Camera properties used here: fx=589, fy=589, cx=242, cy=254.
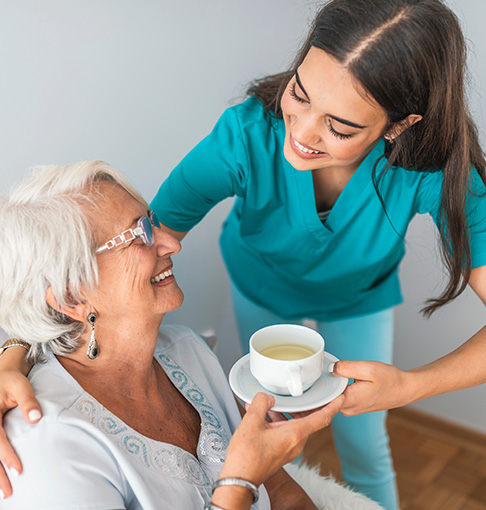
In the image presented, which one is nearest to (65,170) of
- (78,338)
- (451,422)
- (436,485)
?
(78,338)

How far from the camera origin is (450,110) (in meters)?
1.20

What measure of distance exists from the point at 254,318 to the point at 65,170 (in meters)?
0.77

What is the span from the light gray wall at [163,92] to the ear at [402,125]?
701 millimetres

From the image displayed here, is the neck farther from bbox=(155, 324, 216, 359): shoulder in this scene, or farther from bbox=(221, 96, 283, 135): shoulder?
bbox=(221, 96, 283, 135): shoulder

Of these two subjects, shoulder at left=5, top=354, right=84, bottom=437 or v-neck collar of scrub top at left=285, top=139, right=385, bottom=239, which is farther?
v-neck collar of scrub top at left=285, top=139, right=385, bottom=239

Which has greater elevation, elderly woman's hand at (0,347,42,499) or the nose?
the nose

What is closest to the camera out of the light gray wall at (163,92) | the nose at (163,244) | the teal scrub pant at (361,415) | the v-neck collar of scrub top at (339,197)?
the nose at (163,244)

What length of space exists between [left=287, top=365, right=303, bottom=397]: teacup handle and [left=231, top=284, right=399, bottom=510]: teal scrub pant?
2.34 ft

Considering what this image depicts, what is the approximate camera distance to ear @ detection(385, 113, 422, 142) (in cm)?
120

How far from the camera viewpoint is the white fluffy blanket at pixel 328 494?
1441 mm

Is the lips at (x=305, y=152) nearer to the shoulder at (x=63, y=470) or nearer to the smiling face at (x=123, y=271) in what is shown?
the smiling face at (x=123, y=271)

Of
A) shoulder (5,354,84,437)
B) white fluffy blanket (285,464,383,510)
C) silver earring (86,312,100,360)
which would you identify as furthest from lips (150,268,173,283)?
white fluffy blanket (285,464,383,510)

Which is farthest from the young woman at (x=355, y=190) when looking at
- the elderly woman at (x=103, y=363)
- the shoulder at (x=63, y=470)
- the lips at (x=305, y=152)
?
the shoulder at (x=63, y=470)

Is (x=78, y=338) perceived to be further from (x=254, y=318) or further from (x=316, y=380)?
(x=254, y=318)
